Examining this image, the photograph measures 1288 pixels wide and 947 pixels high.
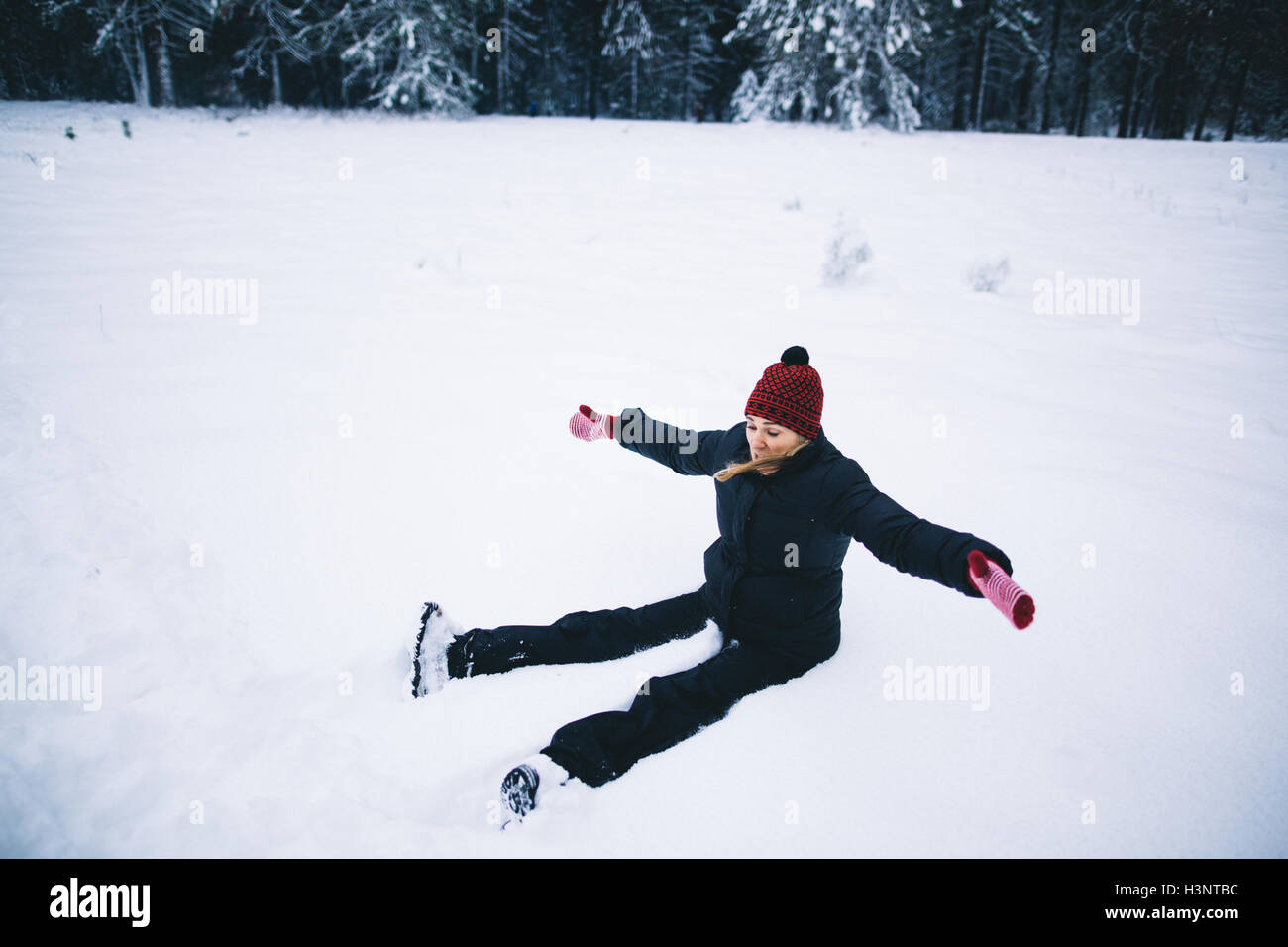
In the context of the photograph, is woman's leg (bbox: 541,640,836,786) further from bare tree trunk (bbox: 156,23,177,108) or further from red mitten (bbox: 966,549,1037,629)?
bare tree trunk (bbox: 156,23,177,108)

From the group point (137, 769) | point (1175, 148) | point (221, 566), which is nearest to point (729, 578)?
point (137, 769)

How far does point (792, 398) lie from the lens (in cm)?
227

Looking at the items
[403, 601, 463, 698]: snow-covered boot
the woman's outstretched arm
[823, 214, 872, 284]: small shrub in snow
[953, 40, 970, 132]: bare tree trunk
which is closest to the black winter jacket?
the woman's outstretched arm

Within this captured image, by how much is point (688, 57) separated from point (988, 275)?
26.5 meters

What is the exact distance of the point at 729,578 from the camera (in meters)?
2.55

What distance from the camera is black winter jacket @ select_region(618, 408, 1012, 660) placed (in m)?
2.13

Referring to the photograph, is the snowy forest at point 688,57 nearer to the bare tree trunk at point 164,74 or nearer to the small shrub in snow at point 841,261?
the bare tree trunk at point 164,74

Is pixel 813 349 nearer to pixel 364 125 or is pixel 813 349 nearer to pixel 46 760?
pixel 46 760

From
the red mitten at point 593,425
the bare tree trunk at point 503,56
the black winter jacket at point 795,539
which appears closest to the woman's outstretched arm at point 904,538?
the black winter jacket at point 795,539

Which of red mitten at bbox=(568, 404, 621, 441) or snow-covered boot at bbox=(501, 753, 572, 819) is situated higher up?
red mitten at bbox=(568, 404, 621, 441)

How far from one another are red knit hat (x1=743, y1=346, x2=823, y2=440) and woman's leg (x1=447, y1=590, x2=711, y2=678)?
1003 mm

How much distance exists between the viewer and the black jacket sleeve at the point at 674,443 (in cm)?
277

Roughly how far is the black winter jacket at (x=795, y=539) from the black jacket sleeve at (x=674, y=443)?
0.04 ft
